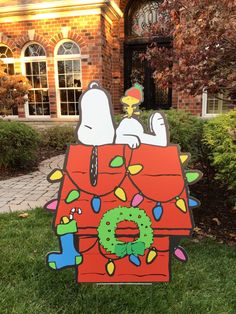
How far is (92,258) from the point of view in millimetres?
2371

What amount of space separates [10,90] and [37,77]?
297 centimetres

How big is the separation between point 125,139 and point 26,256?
147 centimetres

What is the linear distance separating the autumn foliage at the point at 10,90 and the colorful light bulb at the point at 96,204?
19.3ft

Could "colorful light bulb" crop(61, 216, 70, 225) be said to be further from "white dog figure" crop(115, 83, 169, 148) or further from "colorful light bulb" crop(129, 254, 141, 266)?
"white dog figure" crop(115, 83, 169, 148)

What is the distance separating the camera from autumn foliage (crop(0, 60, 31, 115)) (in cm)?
750

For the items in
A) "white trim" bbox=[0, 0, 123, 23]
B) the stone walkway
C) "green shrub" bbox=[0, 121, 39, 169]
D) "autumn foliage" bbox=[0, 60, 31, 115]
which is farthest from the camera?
"white trim" bbox=[0, 0, 123, 23]

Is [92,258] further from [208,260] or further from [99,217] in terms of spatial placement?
[208,260]

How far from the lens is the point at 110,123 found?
2.27m

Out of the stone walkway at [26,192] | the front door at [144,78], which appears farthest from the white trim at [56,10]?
the stone walkway at [26,192]

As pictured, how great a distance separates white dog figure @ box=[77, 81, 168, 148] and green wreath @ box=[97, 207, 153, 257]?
49cm

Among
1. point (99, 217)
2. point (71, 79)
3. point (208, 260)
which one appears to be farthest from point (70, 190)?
point (71, 79)

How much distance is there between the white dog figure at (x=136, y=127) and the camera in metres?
2.27

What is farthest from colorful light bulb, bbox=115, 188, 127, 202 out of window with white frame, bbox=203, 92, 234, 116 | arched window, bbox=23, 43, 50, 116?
arched window, bbox=23, 43, 50, 116

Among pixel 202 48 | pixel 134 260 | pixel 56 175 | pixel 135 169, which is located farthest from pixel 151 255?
pixel 202 48
